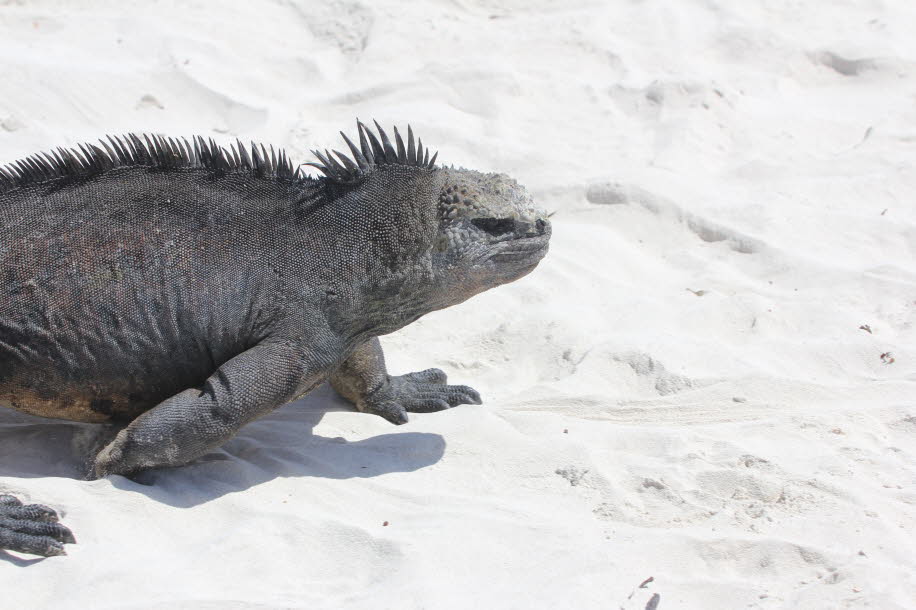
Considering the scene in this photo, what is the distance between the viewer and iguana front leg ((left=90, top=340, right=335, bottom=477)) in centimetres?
294

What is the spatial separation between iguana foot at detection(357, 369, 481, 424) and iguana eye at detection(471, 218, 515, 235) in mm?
702

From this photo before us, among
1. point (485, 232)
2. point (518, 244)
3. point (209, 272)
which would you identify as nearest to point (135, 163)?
point (209, 272)

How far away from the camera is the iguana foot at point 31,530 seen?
254 cm

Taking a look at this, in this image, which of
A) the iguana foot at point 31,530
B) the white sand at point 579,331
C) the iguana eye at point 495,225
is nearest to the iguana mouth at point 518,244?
the iguana eye at point 495,225

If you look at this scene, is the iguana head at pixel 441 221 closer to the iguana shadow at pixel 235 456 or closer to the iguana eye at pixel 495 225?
the iguana eye at pixel 495 225

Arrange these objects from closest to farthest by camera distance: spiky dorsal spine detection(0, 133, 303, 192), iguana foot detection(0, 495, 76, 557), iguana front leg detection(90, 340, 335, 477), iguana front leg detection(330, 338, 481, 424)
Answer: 1. iguana foot detection(0, 495, 76, 557)
2. iguana front leg detection(90, 340, 335, 477)
3. spiky dorsal spine detection(0, 133, 303, 192)
4. iguana front leg detection(330, 338, 481, 424)

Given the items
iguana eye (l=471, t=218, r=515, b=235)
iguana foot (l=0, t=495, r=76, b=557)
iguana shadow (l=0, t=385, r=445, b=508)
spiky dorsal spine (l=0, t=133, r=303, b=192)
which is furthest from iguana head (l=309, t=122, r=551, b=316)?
iguana foot (l=0, t=495, r=76, b=557)

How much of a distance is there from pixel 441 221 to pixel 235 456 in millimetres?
1032

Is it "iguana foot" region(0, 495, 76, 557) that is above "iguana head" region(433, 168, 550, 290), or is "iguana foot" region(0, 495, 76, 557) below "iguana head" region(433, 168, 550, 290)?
below

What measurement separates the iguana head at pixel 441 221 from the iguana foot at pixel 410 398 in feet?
1.55

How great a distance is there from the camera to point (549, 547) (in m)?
2.72

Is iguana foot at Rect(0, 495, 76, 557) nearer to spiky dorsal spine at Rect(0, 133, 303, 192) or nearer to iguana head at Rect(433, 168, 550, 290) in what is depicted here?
spiky dorsal spine at Rect(0, 133, 303, 192)

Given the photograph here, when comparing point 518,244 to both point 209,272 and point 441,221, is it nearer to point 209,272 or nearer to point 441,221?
point 441,221

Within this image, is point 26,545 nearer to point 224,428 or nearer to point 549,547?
point 224,428
